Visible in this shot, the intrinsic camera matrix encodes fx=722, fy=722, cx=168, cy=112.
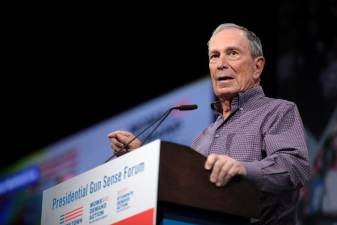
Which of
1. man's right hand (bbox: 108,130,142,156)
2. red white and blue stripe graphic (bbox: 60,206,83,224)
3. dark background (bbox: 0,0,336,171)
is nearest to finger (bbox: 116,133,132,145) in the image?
man's right hand (bbox: 108,130,142,156)

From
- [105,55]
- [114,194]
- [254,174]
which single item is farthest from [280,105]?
[105,55]

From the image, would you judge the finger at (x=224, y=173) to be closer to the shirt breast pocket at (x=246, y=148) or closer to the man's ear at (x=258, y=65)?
the shirt breast pocket at (x=246, y=148)

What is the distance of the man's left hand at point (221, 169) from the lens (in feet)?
5.94

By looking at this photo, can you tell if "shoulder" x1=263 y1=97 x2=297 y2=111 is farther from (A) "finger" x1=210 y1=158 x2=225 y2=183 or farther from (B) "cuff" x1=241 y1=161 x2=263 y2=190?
(A) "finger" x1=210 y1=158 x2=225 y2=183

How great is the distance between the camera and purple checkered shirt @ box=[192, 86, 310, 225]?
1945 mm

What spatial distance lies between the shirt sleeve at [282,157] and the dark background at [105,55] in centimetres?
226

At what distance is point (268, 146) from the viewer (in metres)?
2.05

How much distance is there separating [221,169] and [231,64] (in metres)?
0.61

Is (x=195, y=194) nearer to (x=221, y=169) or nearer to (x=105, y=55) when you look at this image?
(x=221, y=169)

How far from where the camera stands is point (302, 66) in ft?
14.6

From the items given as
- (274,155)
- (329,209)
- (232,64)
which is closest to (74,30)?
(329,209)

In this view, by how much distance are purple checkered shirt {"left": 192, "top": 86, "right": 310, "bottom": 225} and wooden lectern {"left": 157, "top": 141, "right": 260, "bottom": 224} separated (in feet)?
0.21

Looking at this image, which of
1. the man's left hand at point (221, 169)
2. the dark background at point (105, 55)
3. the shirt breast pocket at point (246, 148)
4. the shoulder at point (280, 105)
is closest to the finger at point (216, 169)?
the man's left hand at point (221, 169)

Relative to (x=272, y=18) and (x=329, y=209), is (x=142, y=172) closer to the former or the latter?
(x=329, y=209)
